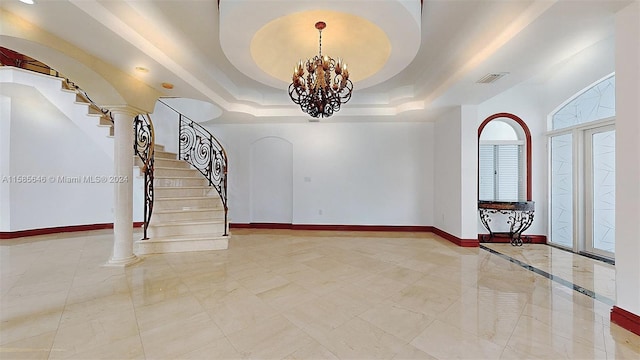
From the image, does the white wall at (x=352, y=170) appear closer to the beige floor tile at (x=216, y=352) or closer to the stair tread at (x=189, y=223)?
the stair tread at (x=189, y=223)

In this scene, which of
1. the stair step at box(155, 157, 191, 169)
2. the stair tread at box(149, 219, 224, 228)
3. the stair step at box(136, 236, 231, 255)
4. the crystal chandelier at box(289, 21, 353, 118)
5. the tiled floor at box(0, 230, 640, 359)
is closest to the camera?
the tiled floor at box(0, 230, 640, 359)

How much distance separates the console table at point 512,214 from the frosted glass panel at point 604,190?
0.92 m

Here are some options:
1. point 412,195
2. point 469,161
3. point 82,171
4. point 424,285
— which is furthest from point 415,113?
point 82,171

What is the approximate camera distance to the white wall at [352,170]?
261 inches

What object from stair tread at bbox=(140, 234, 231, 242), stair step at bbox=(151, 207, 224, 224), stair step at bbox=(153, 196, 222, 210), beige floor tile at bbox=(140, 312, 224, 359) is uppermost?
stair step at bbox=(153, 196, 222, 210)

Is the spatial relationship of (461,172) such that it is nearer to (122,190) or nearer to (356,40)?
(356,40)

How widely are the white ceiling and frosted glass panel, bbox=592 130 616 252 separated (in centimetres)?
215

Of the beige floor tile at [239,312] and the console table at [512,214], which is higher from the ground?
the console table at [512,214]

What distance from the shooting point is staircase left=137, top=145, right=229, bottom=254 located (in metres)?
4.61

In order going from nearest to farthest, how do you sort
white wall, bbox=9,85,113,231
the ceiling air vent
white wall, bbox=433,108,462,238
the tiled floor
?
the tiled floor
the ceiling air vent
white wall, bbox=433,108,462,238
white wall, bbox=9,85,113,231

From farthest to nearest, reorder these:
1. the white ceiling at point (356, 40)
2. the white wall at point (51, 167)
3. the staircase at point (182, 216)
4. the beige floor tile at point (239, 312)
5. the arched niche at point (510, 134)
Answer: the white wall at point (51, 167)
the arched niche at point (510, 134)
the staircase at point (182, 216)
the white ceiling at point (356, 40)
the beige floor tile at point (239, 312)

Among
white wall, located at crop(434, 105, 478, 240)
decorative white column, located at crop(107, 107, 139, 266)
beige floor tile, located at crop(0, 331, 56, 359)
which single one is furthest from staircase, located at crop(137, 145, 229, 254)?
white wall, located at crop(434, 105, 478, 240)

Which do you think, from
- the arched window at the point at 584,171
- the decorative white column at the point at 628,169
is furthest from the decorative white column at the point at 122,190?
the arched window at the point at 584,171

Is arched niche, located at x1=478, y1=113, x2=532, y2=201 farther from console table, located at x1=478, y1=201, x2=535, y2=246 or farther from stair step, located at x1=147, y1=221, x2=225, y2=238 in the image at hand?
stair step, located at x1=147, y1=221, x2=225, y2=238
